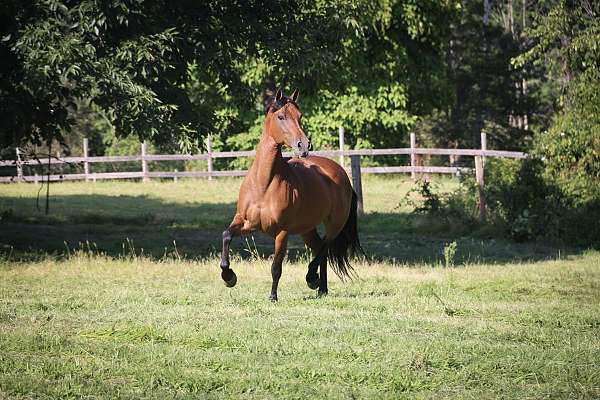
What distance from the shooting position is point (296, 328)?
32.2ft

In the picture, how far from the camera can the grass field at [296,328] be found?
7.74 meters

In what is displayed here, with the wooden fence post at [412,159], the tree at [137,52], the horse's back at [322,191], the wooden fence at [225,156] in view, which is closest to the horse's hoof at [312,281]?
the horse's back at [322,191]

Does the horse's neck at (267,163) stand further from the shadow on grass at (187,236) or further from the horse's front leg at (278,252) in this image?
the shadow on grass at (187,236)

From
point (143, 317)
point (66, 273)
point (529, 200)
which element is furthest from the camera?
point (529, 200)

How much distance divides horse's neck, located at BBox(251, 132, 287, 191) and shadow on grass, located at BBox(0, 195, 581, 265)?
14.0ft

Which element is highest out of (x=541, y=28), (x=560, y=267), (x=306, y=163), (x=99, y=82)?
(x=541, y=28)

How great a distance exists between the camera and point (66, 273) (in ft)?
47.8

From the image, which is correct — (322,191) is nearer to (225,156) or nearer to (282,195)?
(282,195)

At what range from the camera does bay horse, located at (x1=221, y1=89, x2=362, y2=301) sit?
37.9 feet

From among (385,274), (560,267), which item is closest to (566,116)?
(560,267)

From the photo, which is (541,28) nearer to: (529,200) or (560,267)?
(529,200)

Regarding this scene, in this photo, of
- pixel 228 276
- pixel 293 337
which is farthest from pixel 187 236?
pixel 293 337

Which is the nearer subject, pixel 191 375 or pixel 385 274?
pixel 191 375

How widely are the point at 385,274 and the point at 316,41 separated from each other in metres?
5.23
